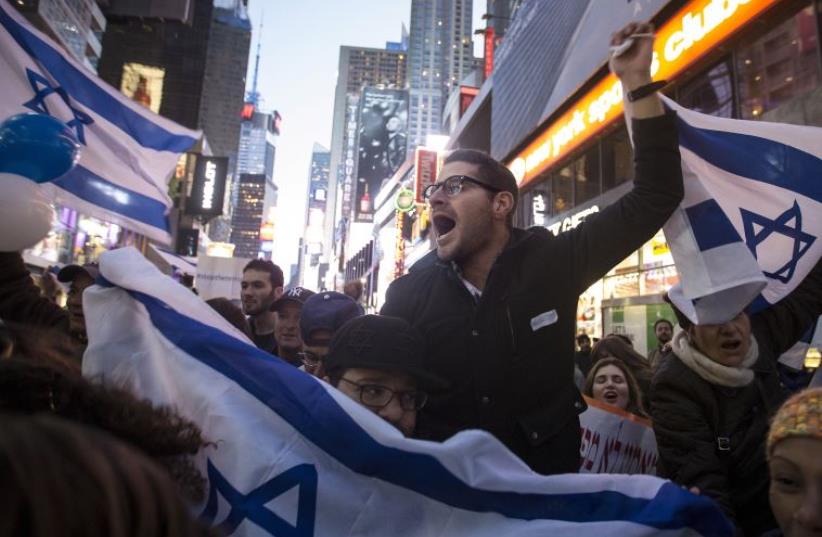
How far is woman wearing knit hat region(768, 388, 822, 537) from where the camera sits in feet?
5.37

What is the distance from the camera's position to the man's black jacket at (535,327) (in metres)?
2.08

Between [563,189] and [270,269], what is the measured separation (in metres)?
14.1

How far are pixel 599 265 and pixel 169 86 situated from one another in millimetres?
80804

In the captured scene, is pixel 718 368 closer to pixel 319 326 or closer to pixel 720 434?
pixel 720 434

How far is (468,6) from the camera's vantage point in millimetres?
166375

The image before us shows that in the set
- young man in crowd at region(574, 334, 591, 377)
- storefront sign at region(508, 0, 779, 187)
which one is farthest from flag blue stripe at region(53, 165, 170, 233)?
storefront sign at region(508, 0, 779, 187)

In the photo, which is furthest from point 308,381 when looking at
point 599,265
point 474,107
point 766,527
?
point 474,107

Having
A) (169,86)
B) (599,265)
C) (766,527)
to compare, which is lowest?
(766,527)

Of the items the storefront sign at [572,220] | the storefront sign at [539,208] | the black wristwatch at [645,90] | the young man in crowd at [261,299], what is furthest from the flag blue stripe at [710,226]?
the storefront sign at [539,208]

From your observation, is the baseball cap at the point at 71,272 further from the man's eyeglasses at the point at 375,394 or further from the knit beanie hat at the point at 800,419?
the knit beanie hat at the point at 800,419

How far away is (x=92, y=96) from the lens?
488 centimetres

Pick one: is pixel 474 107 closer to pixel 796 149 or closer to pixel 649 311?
pixel 649 311

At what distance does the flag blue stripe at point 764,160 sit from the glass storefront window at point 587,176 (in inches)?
496

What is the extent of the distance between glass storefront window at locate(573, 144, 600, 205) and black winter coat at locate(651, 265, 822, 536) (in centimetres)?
1360
